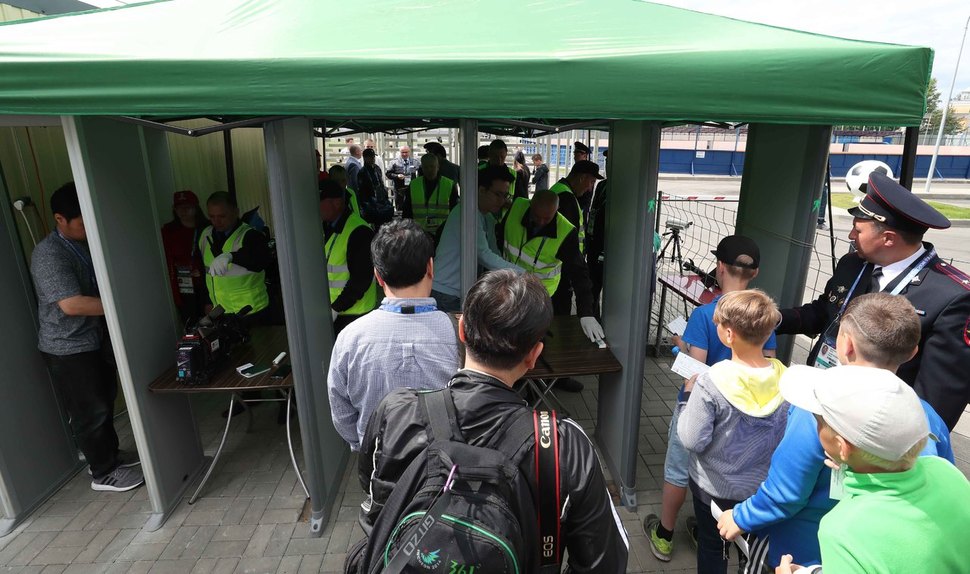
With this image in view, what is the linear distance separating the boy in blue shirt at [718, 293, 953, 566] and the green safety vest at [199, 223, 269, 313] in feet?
10.1

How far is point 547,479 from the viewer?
106 centimetres

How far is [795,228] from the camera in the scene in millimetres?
2893

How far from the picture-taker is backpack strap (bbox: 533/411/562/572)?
1059 mm

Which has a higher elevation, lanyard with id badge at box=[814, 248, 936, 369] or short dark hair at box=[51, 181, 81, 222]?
short dark hair at box=[51, 181, 81, 222]

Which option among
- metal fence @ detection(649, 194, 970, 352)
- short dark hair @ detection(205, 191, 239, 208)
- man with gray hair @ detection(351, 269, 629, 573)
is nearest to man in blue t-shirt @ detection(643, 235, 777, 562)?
metal fence @ detection(649, 194, 970, 352)

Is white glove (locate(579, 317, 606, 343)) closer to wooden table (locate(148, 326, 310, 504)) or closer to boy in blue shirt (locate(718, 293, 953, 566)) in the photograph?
boy in blue shirt (locate(718, 293, 953, 566))

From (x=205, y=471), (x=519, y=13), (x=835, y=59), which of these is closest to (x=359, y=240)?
(x=519, y=13)

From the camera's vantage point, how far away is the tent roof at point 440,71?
1979 mm

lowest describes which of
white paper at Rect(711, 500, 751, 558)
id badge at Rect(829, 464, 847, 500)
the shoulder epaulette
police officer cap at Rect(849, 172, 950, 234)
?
white paper at Rect(711, 500, 751, 558)

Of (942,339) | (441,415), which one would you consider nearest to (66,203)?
(441,415)

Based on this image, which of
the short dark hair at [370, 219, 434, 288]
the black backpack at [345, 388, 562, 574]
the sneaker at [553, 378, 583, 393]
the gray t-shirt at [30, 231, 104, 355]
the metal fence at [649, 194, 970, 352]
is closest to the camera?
the black backpack at [345, 388, 562, 574]

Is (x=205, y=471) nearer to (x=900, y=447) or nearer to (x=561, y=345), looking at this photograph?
(x=561, y=345)

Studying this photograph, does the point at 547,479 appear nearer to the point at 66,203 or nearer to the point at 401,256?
the point at 401,256

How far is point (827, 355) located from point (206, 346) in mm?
3133
